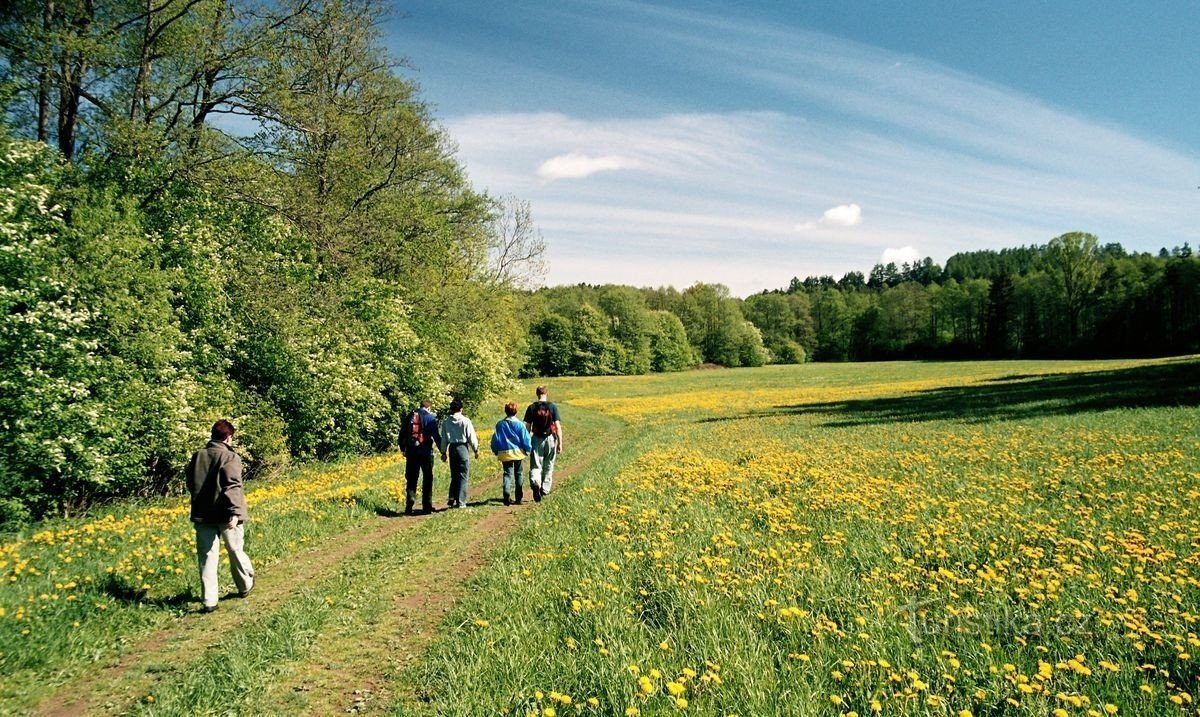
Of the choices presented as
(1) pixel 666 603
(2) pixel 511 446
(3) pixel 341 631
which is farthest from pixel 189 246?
(1) pixel 666 603

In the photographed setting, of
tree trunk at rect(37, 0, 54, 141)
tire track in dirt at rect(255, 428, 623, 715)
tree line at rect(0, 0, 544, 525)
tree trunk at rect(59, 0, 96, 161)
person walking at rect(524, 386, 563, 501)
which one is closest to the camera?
tire track in dirt at rect(255, 428, 623, 715)

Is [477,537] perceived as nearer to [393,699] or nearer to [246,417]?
[393,699]

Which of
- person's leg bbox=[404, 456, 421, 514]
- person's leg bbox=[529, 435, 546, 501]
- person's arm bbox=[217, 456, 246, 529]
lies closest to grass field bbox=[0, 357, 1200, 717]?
person's leg bbox=[404, 456, 421, 514]

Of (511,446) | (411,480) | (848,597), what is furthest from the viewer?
(511,446)

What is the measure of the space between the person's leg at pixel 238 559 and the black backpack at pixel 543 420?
7023 mm

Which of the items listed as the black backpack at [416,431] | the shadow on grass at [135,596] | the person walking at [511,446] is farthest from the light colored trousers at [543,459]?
the shadow on grass at [135,596]

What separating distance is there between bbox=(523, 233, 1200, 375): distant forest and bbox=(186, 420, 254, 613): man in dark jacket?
75.2 m

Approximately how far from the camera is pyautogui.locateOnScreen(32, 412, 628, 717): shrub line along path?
535cm

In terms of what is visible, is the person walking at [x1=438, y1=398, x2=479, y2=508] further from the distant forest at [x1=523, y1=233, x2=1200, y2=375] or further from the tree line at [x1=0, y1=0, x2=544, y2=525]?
the distant forest at [x1=523, y1=233, x2=1200, y2=375]

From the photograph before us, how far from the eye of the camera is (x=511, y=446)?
13.7m

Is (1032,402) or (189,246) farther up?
(189,246)

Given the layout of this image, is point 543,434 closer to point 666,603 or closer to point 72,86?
point 666,603

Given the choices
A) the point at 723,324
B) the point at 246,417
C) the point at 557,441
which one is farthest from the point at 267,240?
the point at 723,324

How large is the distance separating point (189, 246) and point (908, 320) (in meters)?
137
